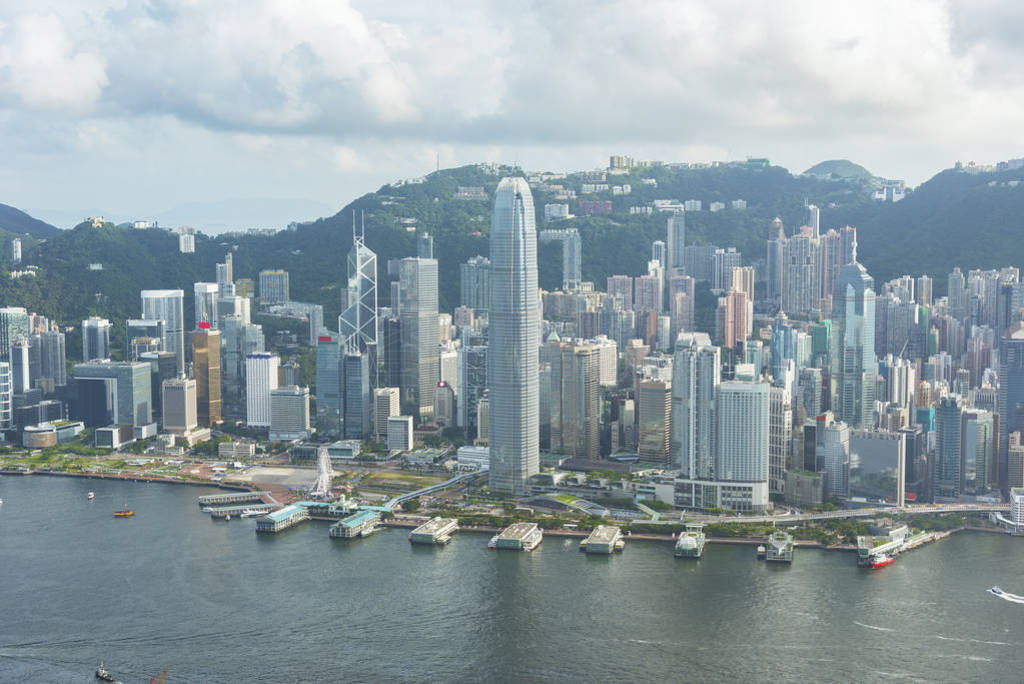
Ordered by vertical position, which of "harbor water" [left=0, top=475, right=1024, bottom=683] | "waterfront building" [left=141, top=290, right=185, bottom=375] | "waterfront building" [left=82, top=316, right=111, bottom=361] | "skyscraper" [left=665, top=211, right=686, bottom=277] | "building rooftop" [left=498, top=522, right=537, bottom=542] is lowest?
"harbor water" [left=0, top=475, right=1024, bottom=683]

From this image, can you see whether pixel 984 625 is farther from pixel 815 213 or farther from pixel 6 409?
pixel 815 213

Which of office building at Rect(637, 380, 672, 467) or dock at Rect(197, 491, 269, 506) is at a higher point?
office building at Rect(637, 380, 672, 467)

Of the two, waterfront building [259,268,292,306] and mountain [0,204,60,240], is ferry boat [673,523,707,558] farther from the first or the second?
mountain [0,204,60,240]

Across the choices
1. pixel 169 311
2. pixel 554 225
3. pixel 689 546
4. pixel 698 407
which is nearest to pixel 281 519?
pixel 689 546

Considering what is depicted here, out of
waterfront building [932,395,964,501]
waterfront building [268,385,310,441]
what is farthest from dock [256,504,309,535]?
waterfront building [932,395,964,501]

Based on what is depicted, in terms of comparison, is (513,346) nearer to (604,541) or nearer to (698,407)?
(698,407)

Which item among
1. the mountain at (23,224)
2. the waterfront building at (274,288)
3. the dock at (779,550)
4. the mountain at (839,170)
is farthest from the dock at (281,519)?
the mountain at (839,170)

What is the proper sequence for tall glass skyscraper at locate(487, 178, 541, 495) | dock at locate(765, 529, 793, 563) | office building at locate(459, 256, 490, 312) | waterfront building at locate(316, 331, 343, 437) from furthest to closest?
office building at locate(459, 256, 490, 312) → waterfront building at locate(316, 331, 343, 437) → tall glass skyscraper at locate(487, 178, 541, 495) → dock at locate(765, 529, 793, 563)
